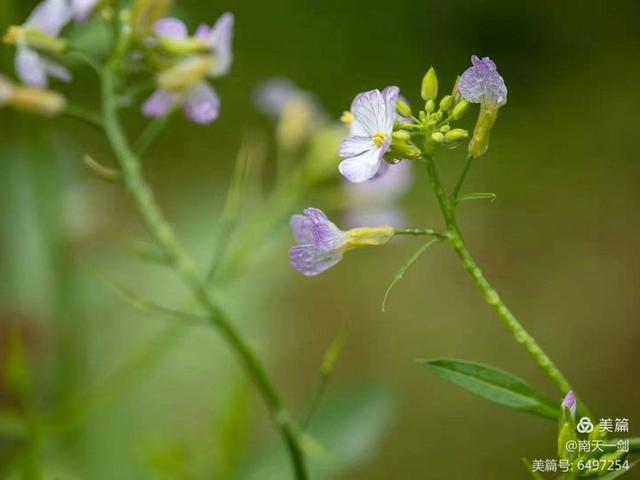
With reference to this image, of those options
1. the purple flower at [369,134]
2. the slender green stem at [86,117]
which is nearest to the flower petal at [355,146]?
the purple flower at [369,134]

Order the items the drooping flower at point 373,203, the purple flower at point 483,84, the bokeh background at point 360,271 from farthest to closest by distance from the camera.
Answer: the bokeh background at point 360,271 < the drooping flower at point 373,203 < the purple flower at point 483,84

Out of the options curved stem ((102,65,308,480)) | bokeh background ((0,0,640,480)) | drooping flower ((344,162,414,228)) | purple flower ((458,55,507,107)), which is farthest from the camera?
bokeh background ((0,0,640,480))

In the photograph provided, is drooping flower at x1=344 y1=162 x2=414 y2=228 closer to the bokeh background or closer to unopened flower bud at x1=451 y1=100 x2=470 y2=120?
the bokeh background

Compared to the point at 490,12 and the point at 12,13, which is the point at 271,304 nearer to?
the point at 12,13

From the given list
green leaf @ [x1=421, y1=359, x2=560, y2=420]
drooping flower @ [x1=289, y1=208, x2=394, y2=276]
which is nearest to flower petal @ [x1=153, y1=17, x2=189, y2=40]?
drooping flower @ [x1=289, y1=208, x2=394, y2=276]

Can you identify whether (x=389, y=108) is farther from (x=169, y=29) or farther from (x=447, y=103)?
(x=169, y=29)

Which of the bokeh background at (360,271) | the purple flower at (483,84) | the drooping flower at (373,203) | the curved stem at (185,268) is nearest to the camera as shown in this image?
the purple flower at (483,84)

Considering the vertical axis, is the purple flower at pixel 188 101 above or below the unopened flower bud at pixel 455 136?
above

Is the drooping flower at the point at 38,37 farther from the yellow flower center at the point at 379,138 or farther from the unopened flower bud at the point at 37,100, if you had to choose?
the yellow flower center at the point at 379,138
